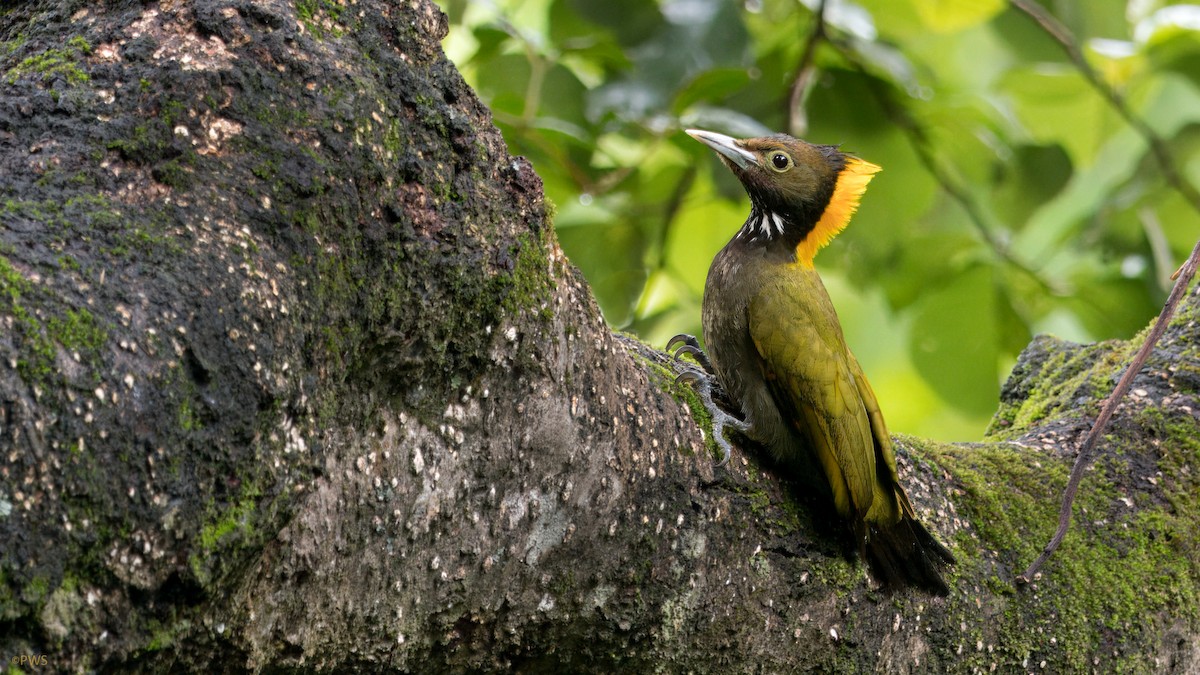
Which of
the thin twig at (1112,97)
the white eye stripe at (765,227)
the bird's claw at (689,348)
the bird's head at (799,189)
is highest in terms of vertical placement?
the thin twig at (1112,97)

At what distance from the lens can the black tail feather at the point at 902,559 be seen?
91.7 inches

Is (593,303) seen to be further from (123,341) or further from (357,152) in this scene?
(123,341)

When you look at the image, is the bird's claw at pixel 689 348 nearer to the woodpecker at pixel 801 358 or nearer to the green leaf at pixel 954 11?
the woodpecker at pixel 801 358

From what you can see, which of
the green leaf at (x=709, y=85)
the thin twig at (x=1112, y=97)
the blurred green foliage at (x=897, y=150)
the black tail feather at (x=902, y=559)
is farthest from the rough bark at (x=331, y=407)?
the thin twig at (x=1112, y=97)

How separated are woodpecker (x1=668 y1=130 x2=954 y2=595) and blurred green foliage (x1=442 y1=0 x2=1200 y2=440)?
0.90 metres

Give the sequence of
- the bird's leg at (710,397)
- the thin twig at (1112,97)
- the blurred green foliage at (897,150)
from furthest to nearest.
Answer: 1. the thin twig at (1112,97)
2. the blurred green foliage at (897,150)
3. the bird's leg at (710,397)

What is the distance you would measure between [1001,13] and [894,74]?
869mm

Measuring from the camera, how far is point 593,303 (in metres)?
2.02

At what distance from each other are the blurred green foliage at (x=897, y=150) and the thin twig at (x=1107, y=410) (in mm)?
1900

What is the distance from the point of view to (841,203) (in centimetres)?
335

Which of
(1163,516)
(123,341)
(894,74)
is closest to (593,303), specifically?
(123,341)

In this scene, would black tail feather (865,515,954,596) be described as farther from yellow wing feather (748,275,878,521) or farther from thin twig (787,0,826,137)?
thin twig (787,0,826,137)

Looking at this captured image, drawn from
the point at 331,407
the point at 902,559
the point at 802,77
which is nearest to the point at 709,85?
the point at 802,77

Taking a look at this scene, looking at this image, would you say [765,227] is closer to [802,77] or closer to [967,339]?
[802,77]
